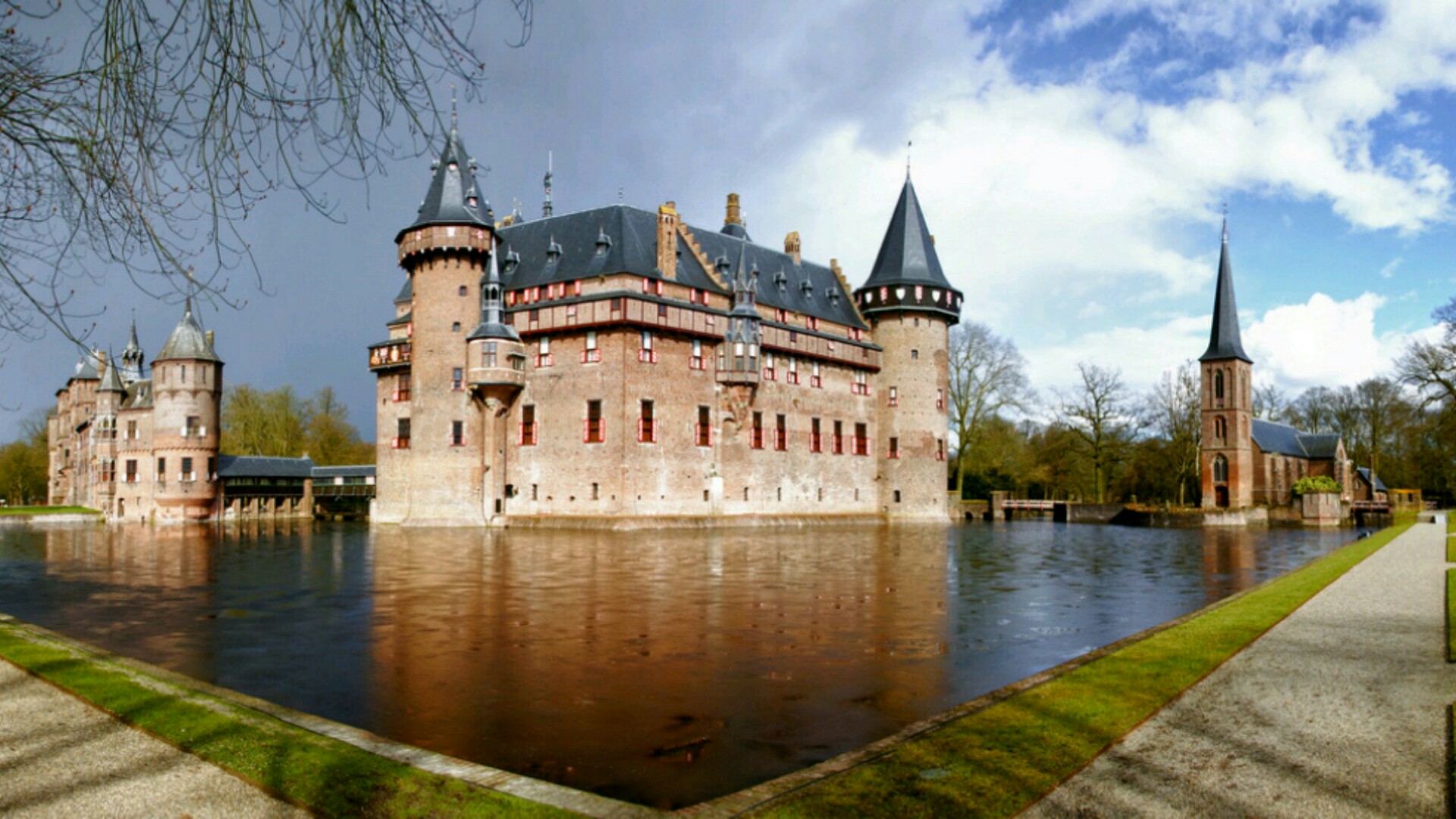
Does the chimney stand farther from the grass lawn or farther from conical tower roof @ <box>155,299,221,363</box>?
the grass lawn

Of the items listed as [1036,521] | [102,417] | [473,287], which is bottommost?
[1036,521]

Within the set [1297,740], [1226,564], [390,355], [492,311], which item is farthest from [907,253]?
[1297,740]

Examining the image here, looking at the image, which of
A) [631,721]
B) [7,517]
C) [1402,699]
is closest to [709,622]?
[631,721]

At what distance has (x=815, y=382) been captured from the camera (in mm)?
52188

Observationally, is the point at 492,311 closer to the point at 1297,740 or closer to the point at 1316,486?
the point at 1297,740

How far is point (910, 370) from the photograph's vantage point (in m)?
55.6

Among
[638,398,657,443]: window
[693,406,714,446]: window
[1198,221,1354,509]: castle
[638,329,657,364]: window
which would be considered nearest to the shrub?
[1198,221,1354,509]: castle

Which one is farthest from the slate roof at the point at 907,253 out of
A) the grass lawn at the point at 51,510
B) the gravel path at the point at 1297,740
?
the grass lawn at the point at 51,510

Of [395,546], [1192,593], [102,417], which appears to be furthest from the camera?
[102,417]

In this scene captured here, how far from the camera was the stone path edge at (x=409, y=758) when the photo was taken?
16.5 feet

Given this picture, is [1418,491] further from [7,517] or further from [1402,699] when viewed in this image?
[7,517]

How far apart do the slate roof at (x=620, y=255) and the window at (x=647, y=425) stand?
579 centimetres

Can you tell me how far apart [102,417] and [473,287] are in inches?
1551

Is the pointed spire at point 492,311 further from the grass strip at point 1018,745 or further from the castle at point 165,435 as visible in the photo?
the grass strip at point 1018,745
